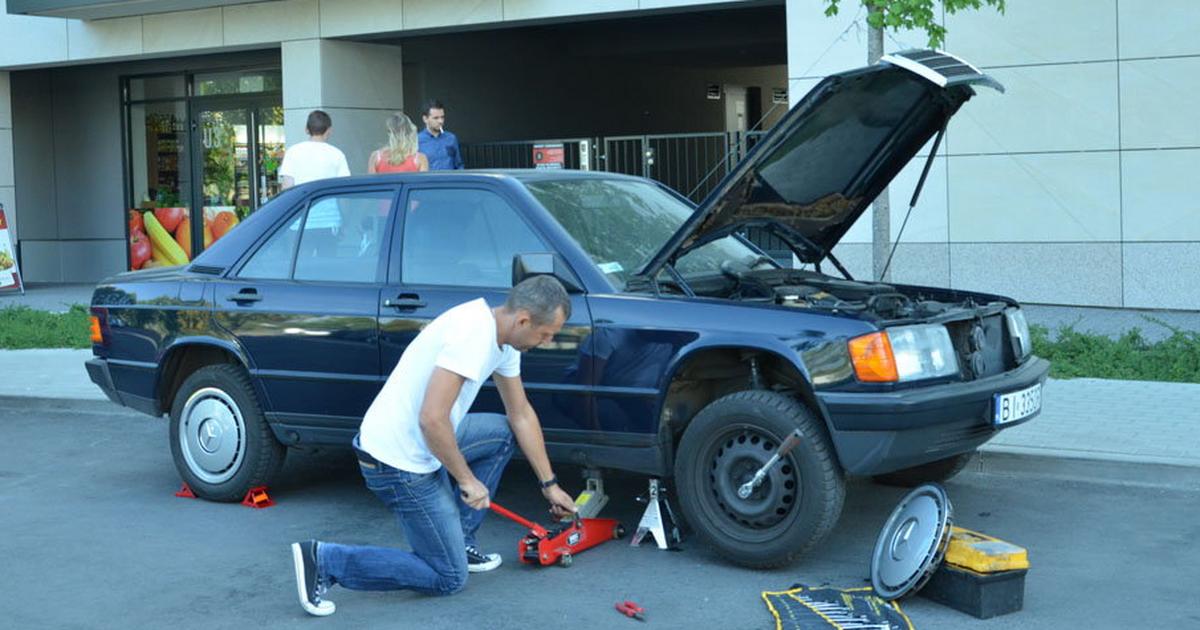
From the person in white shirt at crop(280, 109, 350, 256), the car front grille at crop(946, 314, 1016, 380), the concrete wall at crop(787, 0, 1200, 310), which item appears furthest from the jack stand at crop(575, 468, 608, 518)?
the concrete wall at crop(787, 0, 1200, 310)

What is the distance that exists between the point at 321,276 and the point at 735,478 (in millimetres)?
2475

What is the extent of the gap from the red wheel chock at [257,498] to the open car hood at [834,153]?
2384 mm

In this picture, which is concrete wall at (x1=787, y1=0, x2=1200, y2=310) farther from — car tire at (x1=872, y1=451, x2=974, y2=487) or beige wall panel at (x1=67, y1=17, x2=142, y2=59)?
beige wall panel at (x1=67, y1=17, x2=142, y2=59)

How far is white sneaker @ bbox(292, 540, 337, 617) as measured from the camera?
5.70 meters

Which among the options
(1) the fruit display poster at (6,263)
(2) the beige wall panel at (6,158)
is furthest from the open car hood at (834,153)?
(2) the beige wall panel at (6,158)

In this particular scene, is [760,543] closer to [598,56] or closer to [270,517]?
[270,517]

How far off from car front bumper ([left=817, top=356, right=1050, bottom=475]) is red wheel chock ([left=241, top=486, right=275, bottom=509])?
3.12 metres

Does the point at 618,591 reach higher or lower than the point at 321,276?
lower

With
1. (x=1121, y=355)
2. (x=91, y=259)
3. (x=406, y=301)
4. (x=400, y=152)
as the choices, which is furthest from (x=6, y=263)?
(x=406, y=301)

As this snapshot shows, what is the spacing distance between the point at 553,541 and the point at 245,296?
2253 millimetres

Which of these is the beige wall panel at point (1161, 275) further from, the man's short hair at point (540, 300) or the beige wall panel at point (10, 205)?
the beige wall panel at point (10, 205)

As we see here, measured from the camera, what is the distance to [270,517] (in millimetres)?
7500

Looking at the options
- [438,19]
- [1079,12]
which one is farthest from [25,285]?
[1079,12]

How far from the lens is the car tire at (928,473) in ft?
24.8
